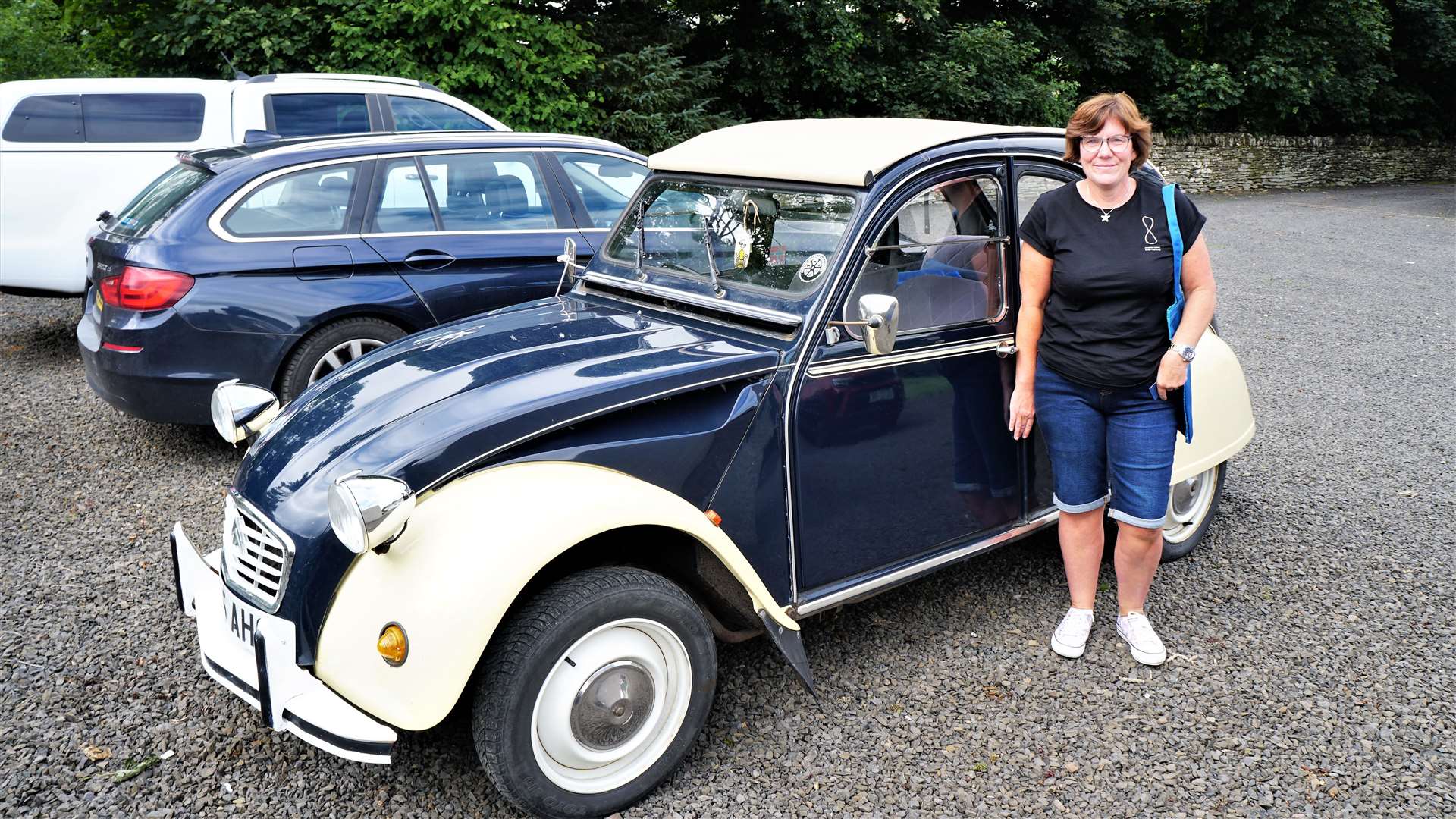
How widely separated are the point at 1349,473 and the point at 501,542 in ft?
16.9

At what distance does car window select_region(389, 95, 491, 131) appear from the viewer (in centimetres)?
978

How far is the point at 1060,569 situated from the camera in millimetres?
4570

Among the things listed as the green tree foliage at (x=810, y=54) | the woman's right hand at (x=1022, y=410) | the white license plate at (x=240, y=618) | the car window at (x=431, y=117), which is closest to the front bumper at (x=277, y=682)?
the white license plate at (x=240, y=618)

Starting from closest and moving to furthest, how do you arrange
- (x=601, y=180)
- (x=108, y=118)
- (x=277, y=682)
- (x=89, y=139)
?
(x=277, y=682) → (x=601, y=180) → (x=89, y=139) → (x=108, y=118)

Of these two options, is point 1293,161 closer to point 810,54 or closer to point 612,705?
point 810,54

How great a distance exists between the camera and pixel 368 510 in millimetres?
2547

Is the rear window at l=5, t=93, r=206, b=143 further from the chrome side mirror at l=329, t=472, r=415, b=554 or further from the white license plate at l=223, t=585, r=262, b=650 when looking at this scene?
the chrome side mirror at l=329, t=472, r=415, b=554

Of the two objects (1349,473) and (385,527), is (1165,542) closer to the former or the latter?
(1349,473)

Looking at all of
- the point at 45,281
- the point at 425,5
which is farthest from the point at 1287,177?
the point at 45,281

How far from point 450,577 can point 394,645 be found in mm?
232

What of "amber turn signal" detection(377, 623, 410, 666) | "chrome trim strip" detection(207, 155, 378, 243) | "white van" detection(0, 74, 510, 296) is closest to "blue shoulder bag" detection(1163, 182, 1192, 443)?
"amber turn signal" detection(377, 623, 410, 666)

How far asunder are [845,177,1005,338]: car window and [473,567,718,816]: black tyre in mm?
1156

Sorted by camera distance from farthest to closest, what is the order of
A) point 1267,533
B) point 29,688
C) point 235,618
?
point 1267,533 → point 29,688 → point 235,618

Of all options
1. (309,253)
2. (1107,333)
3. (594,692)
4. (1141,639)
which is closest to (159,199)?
(309,253)
